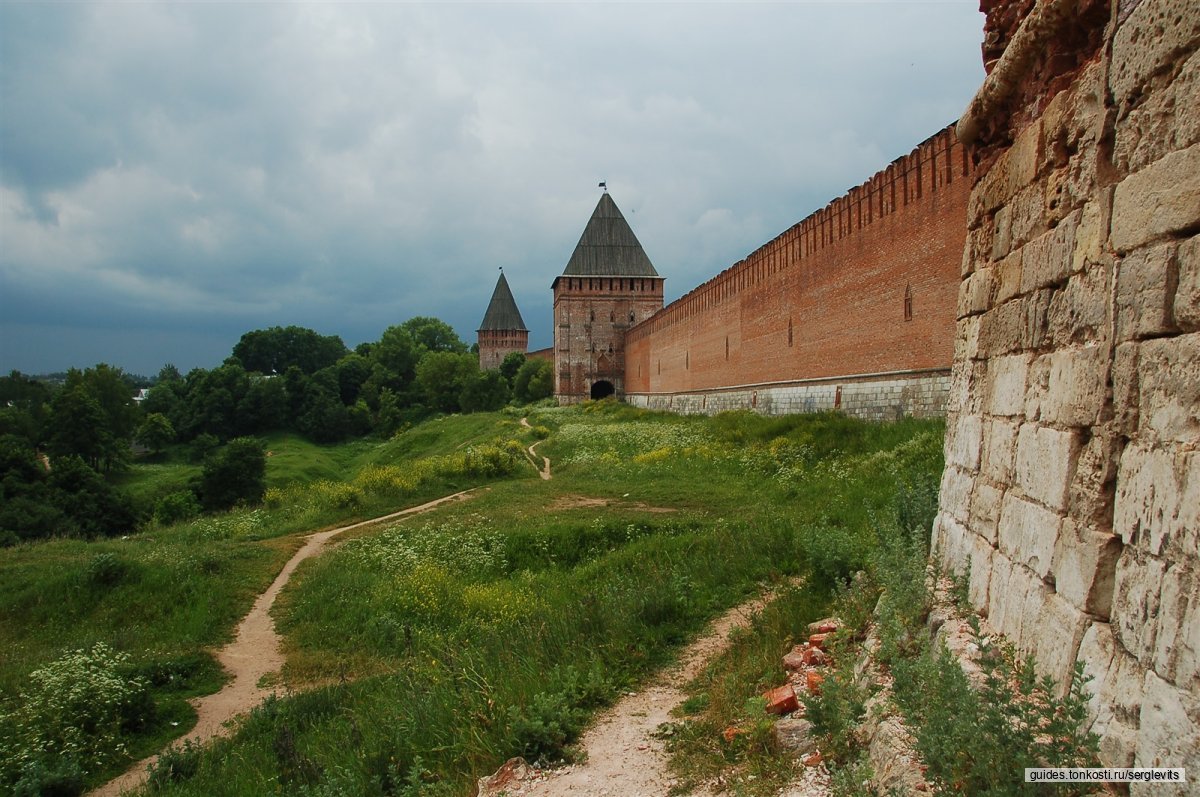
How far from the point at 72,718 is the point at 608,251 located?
126 feet

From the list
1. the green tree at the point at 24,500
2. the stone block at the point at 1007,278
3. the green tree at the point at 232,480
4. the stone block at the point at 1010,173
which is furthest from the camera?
the green tree at the point at 232,480

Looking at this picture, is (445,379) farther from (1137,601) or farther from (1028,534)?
(1137,601)

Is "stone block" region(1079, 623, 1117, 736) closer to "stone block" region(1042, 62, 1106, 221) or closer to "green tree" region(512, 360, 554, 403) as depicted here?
"stone block" region(1042, 62, 1106, 221)

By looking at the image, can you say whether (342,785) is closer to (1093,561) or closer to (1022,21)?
(1093,561)

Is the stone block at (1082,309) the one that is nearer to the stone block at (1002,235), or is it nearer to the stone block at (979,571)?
the stone block at (1002,235)

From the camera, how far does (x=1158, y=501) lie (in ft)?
6.92

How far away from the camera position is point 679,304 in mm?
30359

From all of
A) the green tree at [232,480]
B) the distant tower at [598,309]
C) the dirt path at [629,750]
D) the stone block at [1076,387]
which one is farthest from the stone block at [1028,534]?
the distant tower at [598,309]

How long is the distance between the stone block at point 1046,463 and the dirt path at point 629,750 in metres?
1.91

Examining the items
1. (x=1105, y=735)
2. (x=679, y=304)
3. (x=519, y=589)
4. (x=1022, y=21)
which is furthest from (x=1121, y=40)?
Answer: (x=679, y=304)

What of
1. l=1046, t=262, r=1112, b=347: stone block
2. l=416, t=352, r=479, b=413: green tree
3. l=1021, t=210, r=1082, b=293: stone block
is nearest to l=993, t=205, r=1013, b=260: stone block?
l=1021, t=210, r=1082, b=293: stone block

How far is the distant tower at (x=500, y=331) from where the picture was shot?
63.3 metres

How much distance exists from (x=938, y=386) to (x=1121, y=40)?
9892 mm

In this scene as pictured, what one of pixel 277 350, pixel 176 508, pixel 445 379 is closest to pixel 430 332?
pixel 277 350
